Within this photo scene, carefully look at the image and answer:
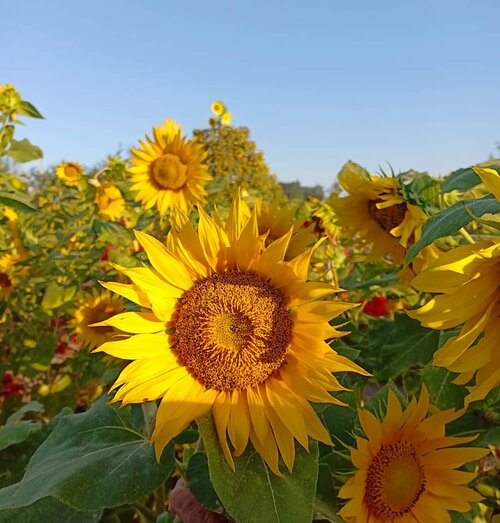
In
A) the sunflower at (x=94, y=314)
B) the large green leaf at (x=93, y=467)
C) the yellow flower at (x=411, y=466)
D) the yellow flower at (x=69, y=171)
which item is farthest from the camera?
the yellow flower at (x=69, y=171)

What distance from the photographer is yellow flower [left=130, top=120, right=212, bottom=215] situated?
2.44 m

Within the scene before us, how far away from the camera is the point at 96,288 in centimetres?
247

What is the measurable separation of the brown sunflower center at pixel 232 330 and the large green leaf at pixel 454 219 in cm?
22

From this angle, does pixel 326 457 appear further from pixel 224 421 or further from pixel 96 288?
pixel 96 288

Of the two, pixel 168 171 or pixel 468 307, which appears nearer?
pixel 468 307

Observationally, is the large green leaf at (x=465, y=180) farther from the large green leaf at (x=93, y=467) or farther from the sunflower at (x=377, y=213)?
the large green leaf at (x=93, y=467)

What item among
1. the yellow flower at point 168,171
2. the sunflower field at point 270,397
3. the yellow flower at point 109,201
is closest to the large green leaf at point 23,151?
the yellow flower at point 168,171

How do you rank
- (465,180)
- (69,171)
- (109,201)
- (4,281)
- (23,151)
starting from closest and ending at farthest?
1. (465,180)
2. (23,151)
3. (109,201)
4. (4,281)
5. (69,171)

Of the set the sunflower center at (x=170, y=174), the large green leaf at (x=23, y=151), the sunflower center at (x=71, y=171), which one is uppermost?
the sunflower center at (x=71, y=171)

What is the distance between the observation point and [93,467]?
84 cm

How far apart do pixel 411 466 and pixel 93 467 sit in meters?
0.51

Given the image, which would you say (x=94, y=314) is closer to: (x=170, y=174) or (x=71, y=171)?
(x=170, y=174)

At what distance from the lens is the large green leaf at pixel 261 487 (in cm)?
70

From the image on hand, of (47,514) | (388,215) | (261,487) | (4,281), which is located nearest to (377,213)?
(388,215)
